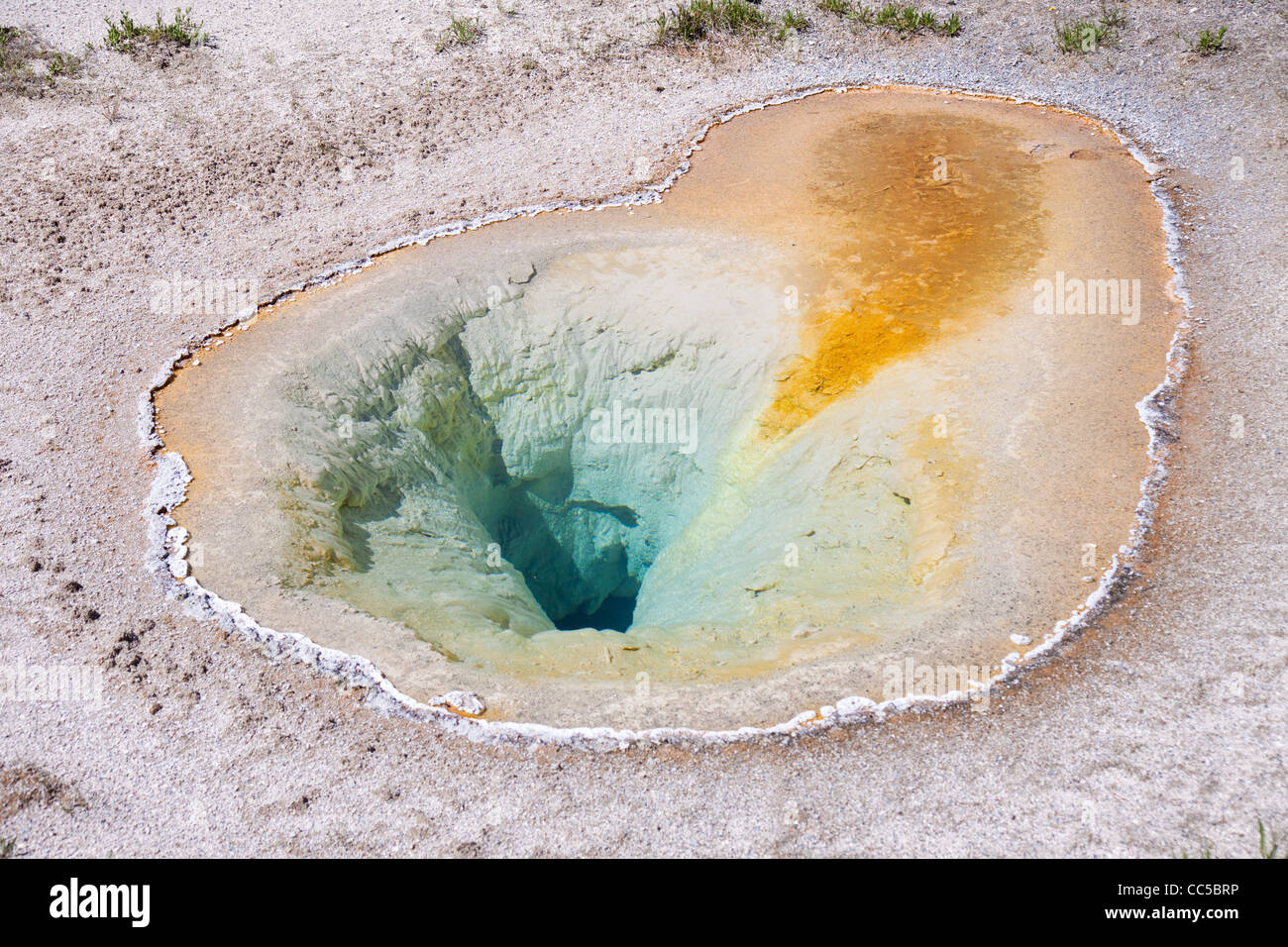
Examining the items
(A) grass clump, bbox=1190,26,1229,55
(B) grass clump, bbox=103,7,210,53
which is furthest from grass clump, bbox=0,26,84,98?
(A) grass clump, bbox=1190,26,1229,55

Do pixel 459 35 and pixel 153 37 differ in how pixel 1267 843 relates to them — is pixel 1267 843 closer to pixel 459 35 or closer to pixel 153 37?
pixel 459 35

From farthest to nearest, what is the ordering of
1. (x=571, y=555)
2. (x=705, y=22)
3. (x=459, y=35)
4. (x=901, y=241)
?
(x=705, y=22) < (x=459, y=35) < (x=571, y=555) < (x=901, y=241)

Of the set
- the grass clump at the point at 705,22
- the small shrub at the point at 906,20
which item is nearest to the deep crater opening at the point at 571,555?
the grass clump at the point at 705,22

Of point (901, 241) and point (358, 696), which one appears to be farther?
point (901, 241)

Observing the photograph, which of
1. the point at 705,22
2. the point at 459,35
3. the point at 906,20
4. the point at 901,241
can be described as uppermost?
the point at 906,20

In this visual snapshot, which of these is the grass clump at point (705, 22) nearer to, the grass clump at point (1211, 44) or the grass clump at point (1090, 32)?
A: the grass clump at point (1090, 32)

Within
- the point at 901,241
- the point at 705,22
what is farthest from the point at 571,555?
the point at 705,22
